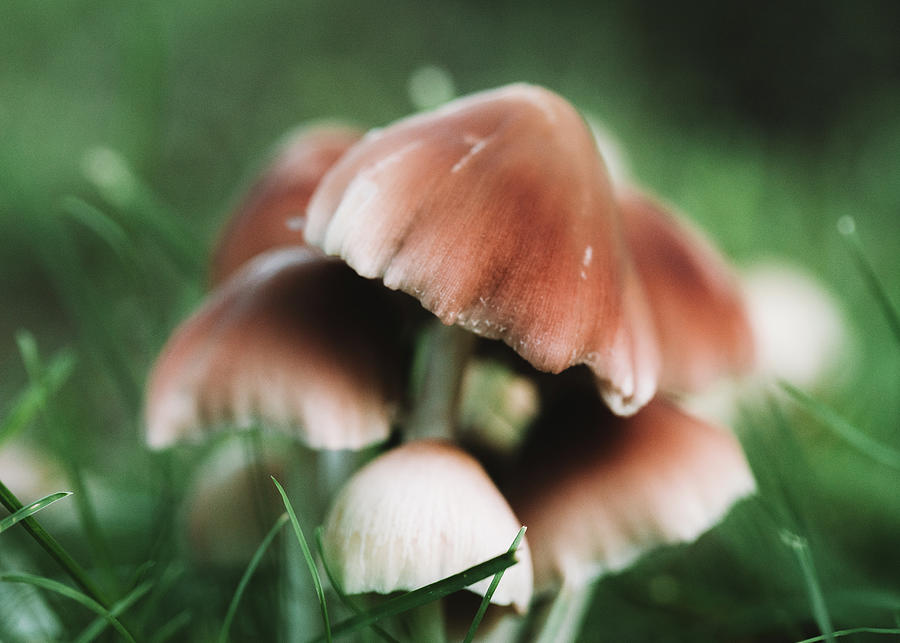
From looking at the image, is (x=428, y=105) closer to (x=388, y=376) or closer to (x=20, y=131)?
(x=388, y=376)

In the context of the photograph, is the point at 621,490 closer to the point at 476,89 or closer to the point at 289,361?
the point at 289,361

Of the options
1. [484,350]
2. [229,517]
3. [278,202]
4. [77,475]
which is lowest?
[229,517]

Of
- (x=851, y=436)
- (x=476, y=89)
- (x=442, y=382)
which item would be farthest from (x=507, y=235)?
(x=476, y=89)

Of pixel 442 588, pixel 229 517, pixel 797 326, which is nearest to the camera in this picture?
pixel 442 588

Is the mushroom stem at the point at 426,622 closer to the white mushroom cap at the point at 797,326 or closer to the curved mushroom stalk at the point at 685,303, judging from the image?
the curved mushroom stalk at the point at 685,303

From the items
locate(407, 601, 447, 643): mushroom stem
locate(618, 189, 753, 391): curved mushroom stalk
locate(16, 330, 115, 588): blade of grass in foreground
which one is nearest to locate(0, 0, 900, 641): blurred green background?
locate(16, 330, 115, 588): blade of grass in foreground
